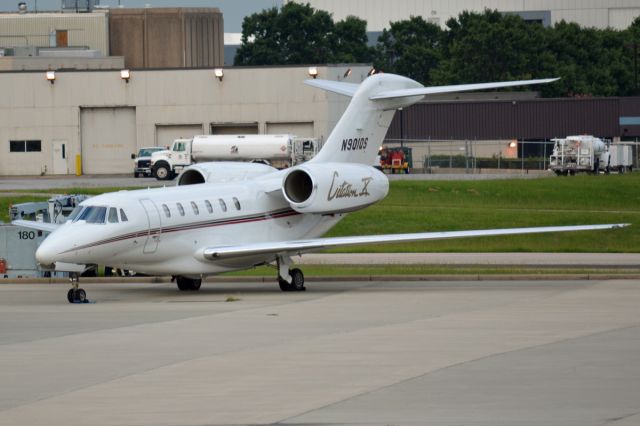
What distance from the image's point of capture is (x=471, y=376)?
1634 centimetres

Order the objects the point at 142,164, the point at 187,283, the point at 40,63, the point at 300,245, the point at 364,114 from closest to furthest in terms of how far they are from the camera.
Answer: the point at 300,245, the point at 187,283, the point at 364,114, the point at 142,164, the point at 40,63

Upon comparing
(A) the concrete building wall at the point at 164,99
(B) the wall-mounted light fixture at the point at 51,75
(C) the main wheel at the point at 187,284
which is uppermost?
(B) the wall-mounted light fixture at the point at 51,75

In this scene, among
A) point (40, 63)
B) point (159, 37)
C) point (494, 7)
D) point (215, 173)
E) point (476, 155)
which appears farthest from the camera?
point (494, 7)

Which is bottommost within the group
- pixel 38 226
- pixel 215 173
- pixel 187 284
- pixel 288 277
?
pixel 187 284

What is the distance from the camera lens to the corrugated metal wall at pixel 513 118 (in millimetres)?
92562

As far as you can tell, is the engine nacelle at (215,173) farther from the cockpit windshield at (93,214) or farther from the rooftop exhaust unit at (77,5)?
the rooftop exhaust unit at (77,5)

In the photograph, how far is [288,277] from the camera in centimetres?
2920

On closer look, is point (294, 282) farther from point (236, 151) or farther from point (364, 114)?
point (236, 151)

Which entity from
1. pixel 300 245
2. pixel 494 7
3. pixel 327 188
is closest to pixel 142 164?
pixel 327 188

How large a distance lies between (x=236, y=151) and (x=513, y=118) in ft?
92.3

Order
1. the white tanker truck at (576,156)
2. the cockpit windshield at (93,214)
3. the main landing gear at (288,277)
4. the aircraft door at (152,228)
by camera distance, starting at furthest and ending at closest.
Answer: the white tanker truck at (576,156), the main landing gear at (288,277), the aircraft door at (152,228), the cockpit windshield at (93,214)

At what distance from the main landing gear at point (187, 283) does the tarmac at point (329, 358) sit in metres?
1.85

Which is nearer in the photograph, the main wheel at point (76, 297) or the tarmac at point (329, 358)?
the tarmac at point (329, 358)

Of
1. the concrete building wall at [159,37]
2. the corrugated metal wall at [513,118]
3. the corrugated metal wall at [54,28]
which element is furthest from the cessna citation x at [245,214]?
the concrete building wall at [159,37]
